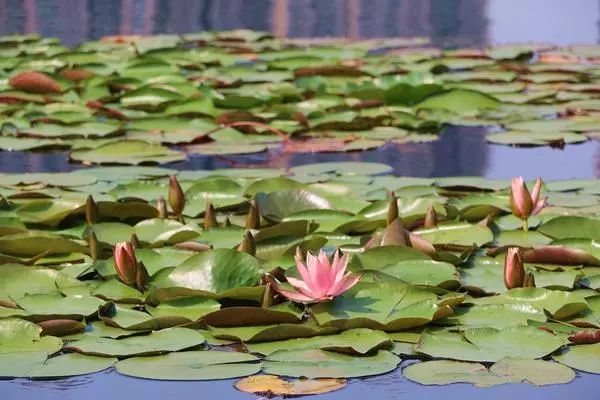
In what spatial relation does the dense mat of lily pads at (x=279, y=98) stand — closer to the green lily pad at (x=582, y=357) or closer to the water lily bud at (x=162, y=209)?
the water lily bud at (x=162, y=209)

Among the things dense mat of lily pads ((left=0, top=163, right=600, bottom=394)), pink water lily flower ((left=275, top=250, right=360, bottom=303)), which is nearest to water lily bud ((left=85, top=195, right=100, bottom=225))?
dense mat of lily pads ((left=0, top=163, right=600, bottom=394))

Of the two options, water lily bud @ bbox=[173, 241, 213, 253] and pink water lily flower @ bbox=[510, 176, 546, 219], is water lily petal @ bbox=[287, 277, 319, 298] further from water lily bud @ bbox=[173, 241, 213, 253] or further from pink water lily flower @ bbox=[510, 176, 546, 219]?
pink water lily flower @ bbox=[510, 176, 546, 219]

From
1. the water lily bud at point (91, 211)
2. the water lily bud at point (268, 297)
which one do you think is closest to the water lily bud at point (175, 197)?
the water lily bud at point (91, 211)

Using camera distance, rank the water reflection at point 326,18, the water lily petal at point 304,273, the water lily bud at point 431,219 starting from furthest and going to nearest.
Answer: the water reflection at point 326,18 → the water lily bud at point 431,219 → the water lily petal at point 304,273

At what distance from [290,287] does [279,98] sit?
2381 millimetres

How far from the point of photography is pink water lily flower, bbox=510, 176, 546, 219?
97.0 inches

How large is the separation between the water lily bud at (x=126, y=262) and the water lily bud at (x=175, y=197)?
1.52 ft

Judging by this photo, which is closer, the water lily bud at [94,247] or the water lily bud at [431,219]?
the water lily bud at [94,247]

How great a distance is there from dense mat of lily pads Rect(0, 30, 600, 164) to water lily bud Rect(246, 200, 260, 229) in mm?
965

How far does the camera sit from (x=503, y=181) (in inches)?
122

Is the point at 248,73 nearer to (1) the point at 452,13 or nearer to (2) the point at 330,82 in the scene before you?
(2) the point at 330,82

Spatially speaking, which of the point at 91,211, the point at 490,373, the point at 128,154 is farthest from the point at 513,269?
the point at 128,154

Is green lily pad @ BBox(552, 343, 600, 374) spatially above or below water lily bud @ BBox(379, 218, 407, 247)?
below

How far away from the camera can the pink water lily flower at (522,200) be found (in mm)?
2463
